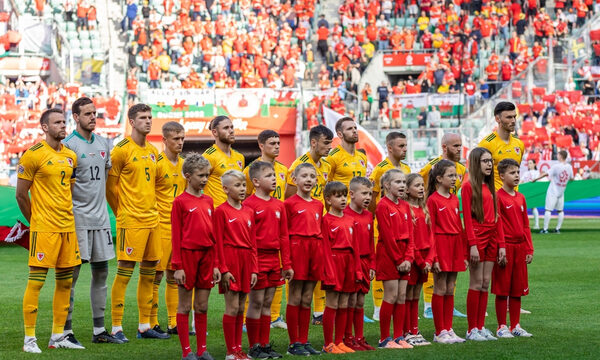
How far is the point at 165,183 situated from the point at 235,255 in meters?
2.02

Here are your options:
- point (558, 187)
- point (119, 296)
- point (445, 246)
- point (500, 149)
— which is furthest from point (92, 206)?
point (558, 187)

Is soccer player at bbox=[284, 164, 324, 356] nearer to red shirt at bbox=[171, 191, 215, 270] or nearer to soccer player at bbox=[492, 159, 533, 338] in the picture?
red shirt at bbox=[171, 191, 215, 270]

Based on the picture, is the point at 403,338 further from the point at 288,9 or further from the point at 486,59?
the point at 288,9

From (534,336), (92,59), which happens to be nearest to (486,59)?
(92,59)

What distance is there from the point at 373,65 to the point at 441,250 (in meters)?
25.3

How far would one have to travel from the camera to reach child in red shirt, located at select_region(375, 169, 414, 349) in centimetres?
884

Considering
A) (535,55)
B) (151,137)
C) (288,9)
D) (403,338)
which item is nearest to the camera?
(403,338)

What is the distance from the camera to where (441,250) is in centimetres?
917

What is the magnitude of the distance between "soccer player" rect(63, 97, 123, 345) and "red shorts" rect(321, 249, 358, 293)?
193cm

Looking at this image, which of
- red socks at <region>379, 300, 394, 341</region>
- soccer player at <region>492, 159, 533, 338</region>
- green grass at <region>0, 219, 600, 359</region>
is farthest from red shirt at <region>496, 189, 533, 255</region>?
red socks at <region>379, 300, 394, 341</region>

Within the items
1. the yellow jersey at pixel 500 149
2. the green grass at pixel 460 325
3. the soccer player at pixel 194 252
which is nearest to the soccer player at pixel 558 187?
the green grass at pixel 460 325

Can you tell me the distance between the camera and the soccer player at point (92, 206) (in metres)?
9.09

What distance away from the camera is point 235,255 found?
8102mm

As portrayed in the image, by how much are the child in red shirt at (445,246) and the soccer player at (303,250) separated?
110cm
